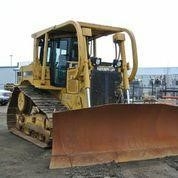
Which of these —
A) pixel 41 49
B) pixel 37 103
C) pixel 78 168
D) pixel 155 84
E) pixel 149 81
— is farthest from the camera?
pixel 149 81

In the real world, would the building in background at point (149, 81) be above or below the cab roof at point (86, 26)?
below

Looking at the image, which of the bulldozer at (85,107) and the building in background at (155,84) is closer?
the bulldozer at (85,107)

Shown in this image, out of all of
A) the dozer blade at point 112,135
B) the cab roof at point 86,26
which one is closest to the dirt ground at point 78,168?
the dozer blade at point 112,135

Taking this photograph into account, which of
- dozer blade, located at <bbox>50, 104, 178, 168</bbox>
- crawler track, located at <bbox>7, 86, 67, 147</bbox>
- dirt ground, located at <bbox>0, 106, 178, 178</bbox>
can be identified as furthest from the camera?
crawler track, located at <bbox>7, 86, 67, 147</bbox>

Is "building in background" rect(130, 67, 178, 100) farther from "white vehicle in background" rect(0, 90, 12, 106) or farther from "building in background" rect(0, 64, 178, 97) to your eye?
"white vehicle in background" rect(0, 90, 12, 106)

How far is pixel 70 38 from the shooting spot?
9508mm

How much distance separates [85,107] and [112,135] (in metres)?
1.10

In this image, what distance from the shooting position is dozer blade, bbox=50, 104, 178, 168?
7.21 m

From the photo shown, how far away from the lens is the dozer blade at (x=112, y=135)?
7215 mm

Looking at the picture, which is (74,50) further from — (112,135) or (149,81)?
(149,81)

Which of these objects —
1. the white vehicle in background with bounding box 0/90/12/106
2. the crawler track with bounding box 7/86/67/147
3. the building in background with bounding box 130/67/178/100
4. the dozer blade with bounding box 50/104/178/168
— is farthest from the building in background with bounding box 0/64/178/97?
the dozer blade with bounding box 50/104/178/168

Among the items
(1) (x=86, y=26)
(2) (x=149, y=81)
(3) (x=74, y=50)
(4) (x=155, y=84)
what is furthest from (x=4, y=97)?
(1) (x=86, y=26)

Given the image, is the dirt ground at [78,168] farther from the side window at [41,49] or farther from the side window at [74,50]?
the side window at [41,49]

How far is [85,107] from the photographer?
8.46 meters
